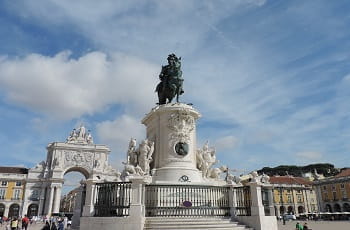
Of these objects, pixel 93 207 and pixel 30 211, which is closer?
pixel 93 207

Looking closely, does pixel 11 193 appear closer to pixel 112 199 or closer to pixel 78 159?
pixel 78 159

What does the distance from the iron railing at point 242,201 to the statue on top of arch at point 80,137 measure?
207 feet

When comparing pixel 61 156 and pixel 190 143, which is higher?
pixel 61 156

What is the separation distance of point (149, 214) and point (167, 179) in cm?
245

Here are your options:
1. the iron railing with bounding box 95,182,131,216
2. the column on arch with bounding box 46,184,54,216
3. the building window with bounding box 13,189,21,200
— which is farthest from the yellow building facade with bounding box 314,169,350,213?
the building window with bounding box 13,189,21,200

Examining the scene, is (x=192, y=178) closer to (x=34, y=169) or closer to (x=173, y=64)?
(x=173, y=64)

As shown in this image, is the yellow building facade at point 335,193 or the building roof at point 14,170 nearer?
the yellow building facade at point 335,193

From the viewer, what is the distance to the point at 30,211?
64.5 meters

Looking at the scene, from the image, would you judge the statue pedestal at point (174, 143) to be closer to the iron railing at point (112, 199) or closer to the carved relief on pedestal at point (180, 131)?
the carved relief on pedestal at point (180, 131)

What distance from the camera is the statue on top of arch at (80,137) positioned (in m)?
70.1

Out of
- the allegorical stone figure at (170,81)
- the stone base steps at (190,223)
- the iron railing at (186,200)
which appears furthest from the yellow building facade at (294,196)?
the stone base steps at (190,223)

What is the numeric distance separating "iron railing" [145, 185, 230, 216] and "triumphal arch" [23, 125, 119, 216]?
5206 centimetres

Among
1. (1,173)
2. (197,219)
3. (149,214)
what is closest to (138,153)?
(149,214)

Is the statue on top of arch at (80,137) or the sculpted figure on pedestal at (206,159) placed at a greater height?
the statue on top of arch at (80,137)
